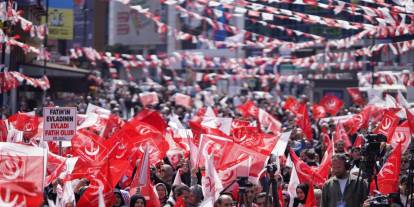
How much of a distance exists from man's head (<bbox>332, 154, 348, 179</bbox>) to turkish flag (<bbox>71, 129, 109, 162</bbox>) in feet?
12.0

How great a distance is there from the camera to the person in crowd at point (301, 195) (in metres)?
11.3

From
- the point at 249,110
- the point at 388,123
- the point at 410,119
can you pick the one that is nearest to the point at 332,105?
the point at 249,110

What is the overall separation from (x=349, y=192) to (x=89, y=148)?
432 centimetres

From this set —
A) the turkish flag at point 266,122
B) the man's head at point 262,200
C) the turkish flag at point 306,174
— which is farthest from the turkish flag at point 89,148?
the turkish flag at point 266,122

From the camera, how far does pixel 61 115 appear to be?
48.7 ft

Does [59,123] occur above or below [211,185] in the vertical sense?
below

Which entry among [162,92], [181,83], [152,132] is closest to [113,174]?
[152,132]

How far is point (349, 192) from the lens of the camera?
9930mm

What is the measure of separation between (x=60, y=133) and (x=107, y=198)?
12.3 ft

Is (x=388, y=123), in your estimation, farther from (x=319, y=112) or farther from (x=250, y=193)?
(x=319, y=112)

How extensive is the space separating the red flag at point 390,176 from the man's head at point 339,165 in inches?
61.8

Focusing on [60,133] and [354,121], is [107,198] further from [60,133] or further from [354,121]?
[354,121]

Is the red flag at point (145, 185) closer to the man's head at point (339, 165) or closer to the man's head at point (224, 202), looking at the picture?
the man's head at point (224, 202)

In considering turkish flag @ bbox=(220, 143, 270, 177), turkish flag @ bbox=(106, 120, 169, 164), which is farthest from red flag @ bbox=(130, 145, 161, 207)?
turkish flag @ bbox=(106, 120, 169, 164)
